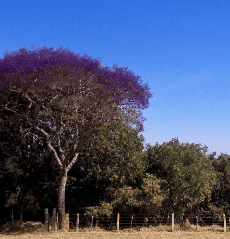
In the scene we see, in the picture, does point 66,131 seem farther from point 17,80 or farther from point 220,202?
point 220,202

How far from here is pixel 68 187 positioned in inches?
1117

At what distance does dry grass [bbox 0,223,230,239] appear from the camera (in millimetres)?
19359

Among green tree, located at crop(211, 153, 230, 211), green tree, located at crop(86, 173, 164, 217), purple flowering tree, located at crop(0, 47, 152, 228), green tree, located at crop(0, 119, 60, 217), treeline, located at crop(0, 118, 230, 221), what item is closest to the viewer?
purple flowering tree, located at crop(0, 47, 152, 228)

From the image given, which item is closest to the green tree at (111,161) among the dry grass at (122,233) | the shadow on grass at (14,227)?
the dry grass at (122,233)

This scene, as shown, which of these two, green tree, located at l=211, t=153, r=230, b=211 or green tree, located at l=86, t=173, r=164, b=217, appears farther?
green tree, located at l=211, t=153, r=230, b=211

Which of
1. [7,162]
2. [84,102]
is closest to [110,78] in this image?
[84,102]

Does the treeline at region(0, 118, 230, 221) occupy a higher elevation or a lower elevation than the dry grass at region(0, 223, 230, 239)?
higher

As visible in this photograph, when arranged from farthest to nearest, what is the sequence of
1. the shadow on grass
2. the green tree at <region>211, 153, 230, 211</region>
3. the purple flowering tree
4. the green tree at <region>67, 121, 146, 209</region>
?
the green tree at <region>211, 153, 230, 211</region> < the green tree at <region>67, 121, 146, 209</region> < the shadow on grass < the purple flowering tree

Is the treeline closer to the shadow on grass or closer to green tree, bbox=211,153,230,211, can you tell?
green tree, bbox=211,153,230,211

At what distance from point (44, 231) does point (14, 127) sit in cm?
886

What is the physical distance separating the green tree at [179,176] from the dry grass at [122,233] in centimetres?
216

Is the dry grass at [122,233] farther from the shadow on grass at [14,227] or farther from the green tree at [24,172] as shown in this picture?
the green tree at [24,172]

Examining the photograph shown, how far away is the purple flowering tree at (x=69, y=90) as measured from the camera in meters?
21.9

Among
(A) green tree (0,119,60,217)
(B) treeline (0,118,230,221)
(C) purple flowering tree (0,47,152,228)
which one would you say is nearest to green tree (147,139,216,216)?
(B) treeline (0,118,230,221)
